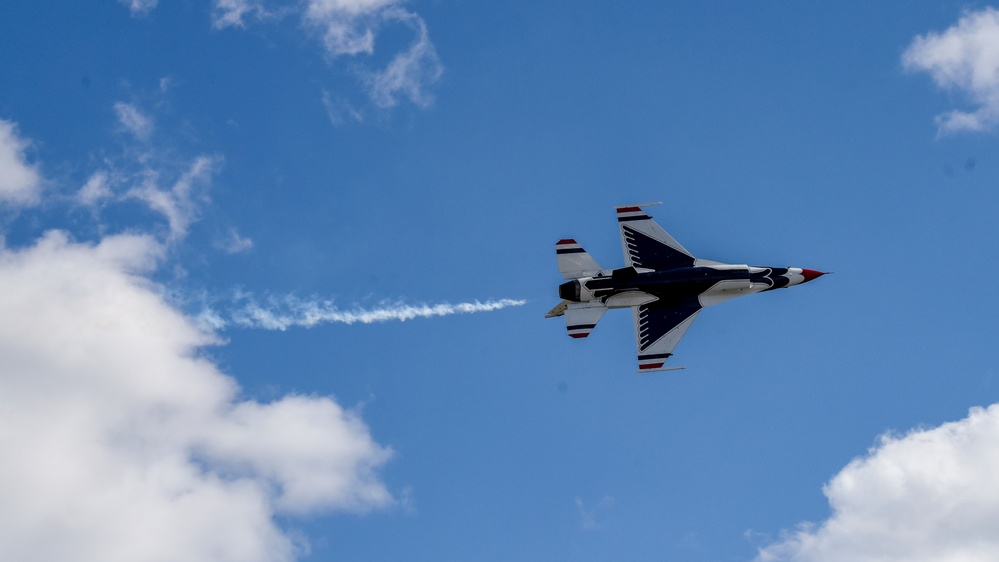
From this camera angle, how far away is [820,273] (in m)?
106

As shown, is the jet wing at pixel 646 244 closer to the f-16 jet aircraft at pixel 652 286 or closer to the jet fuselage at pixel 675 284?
the f-16 jet aircraft at pixel 652 286

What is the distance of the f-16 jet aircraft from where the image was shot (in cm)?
10094

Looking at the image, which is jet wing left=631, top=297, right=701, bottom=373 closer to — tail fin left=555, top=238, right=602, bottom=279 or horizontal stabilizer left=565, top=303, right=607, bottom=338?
horizontal stabilizer left=565, top=303, right=607, bottom=338

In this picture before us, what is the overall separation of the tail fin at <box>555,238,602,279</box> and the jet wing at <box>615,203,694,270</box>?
3467mm

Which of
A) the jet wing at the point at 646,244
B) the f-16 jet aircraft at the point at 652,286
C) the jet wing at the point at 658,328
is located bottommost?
the jet wing at the point at 658,328

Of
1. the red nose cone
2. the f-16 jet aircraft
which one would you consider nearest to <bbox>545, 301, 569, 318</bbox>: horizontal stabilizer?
the f-16 jet aircraft

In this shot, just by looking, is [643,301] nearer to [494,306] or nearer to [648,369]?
[648,369]

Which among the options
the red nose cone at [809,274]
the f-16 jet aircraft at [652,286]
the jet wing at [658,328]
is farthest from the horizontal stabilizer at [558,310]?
the red nose cone at [809,274]

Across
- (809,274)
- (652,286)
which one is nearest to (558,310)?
(652,286)

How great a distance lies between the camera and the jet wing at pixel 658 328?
10200 cm

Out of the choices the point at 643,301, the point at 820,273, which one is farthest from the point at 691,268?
the point at 820,273

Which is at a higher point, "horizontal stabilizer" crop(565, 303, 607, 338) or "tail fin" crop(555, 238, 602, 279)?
"tail fin" crop(555, 238, 602, 279)

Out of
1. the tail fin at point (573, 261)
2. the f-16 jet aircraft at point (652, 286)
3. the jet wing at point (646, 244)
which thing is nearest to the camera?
the f-16 jet aircraft at point (652, 286)

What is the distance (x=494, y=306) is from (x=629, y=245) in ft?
39.3
